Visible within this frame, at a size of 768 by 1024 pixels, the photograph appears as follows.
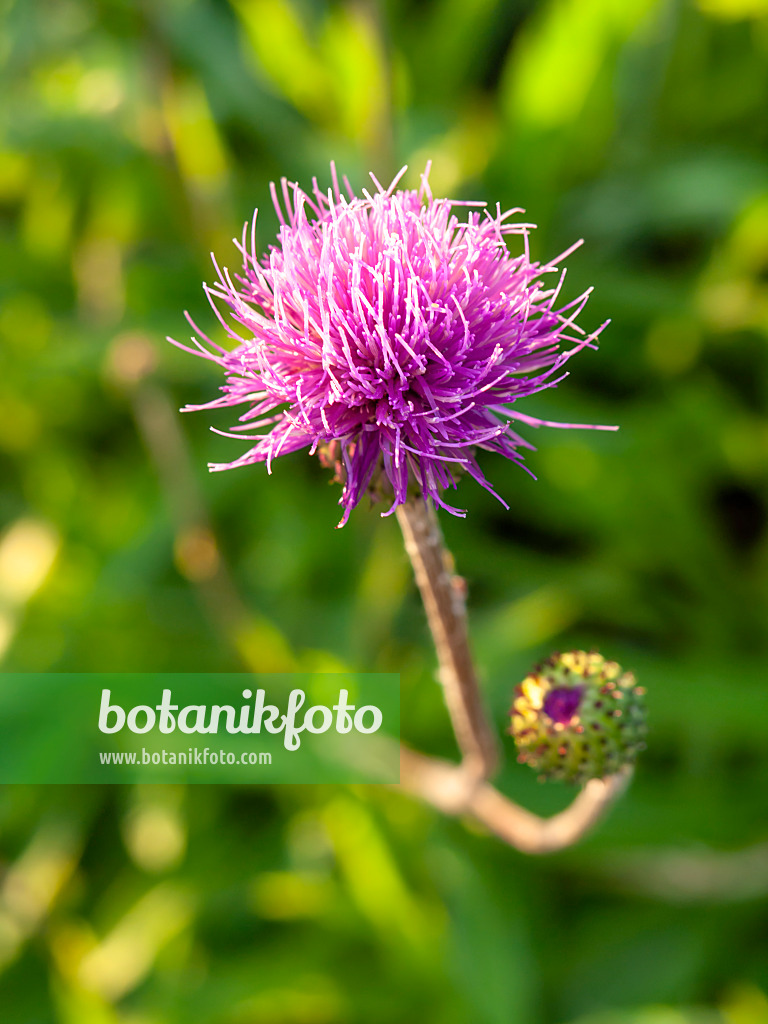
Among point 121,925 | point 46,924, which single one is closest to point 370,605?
point 121,925

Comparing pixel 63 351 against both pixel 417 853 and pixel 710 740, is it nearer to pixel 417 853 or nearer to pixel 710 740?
pixel 417 853

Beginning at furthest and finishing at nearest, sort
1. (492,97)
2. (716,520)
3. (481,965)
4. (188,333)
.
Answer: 1. (492,97)
2. (716,520)
3. (188,333)
4. (481,965)

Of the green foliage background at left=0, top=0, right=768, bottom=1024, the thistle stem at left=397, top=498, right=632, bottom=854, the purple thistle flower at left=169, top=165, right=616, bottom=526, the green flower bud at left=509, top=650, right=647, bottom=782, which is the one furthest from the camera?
the green foliage background at left=0, top=0, right=768, bottom=1024

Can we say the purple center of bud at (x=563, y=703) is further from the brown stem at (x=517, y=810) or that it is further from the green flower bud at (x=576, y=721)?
the brown stem at (x=517, y=810)

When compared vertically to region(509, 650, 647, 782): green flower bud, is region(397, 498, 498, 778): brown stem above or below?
above

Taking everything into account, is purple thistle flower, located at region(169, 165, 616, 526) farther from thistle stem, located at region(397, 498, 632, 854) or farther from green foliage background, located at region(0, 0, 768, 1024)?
green foliage background, located at region(0, 0, 768, 1024)

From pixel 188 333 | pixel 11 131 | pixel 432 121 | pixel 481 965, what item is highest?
pixel 432 121

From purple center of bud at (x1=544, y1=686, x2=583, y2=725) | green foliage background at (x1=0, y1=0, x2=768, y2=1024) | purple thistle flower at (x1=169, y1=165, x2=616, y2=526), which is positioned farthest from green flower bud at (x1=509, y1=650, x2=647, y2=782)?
green foliage background at (x1=0, y1=0, x2=768, y2=1024)
